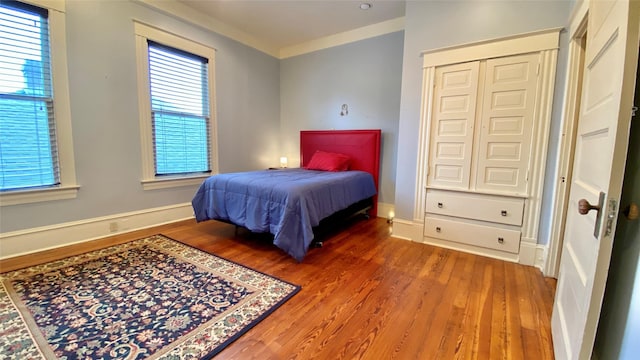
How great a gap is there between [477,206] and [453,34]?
5.89ft

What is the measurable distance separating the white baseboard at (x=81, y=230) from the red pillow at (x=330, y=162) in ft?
6.75

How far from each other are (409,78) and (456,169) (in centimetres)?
116

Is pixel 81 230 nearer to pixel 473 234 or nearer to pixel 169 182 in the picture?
pixel 169 182

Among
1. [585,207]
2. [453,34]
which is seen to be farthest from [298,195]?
[453,34]

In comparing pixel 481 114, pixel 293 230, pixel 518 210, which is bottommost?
pixel 293 230

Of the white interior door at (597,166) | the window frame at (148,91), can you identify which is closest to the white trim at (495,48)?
the white interior door at (597,166)

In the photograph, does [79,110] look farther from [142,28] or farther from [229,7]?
[229,7]

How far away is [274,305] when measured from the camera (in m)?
1.83

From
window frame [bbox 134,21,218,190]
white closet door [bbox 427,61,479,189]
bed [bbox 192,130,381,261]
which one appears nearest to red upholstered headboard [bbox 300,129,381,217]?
bed [bbox 192,130,381,261]

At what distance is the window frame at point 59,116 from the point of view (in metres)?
2.50

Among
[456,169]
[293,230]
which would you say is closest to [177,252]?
[293,230]

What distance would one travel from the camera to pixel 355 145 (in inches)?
168

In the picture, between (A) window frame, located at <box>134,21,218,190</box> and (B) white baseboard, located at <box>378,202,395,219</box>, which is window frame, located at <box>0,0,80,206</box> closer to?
(A) window frame, located at <box>134,21,218,190</box>

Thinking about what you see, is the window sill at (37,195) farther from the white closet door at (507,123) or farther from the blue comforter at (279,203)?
the white closet door at (507,123)
